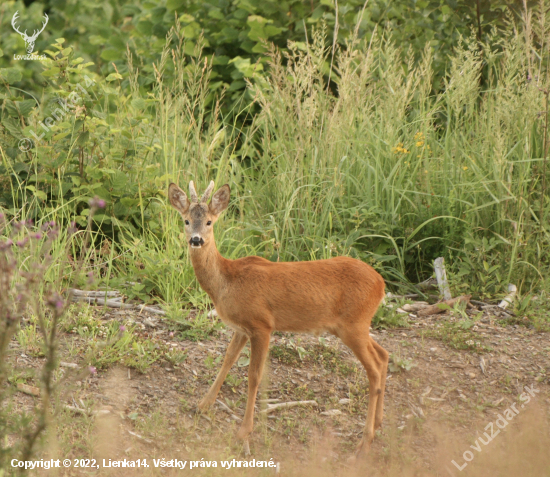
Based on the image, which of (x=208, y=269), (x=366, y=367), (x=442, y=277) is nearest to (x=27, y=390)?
(x=208, y=269)

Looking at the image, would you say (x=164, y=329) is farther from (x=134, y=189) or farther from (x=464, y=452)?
(x=464, y=452)

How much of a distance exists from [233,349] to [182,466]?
0.79 m

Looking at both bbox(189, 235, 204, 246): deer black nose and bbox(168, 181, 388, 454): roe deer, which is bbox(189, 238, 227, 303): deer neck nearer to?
bbox(168, 181, 388, 454): roe deer

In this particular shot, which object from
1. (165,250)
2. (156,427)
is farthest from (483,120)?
(156,427)

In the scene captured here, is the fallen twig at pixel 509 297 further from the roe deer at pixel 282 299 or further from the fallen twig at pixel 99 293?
the fallen twig at pixel 99 293

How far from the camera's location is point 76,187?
19.0 ft

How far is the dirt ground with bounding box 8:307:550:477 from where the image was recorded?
12.0 ft

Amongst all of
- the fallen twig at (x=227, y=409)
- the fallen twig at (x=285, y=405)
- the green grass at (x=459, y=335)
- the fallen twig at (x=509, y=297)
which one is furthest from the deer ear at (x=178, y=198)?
the fallen twig at (x=509, y=297)

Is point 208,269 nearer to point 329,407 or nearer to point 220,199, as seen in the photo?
point 220,199

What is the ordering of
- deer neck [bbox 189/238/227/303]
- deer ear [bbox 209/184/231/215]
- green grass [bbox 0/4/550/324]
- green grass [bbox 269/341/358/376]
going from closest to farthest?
deer neck [bbox 189/238/227/303] → deer ear [bbox 209/184/231/215] → green grass [bbox 269/341/358/376] → green grass [bbox 0/4/550/324]

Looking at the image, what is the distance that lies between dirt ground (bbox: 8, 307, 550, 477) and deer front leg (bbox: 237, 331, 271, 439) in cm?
10

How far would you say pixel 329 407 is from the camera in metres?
4.34

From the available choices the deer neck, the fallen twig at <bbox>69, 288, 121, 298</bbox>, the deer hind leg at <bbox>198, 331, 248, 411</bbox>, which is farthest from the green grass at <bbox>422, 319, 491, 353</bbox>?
the fallen twig at <bbox>69, 288, 121, 298</bbox>

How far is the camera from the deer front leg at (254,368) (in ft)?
12.7
